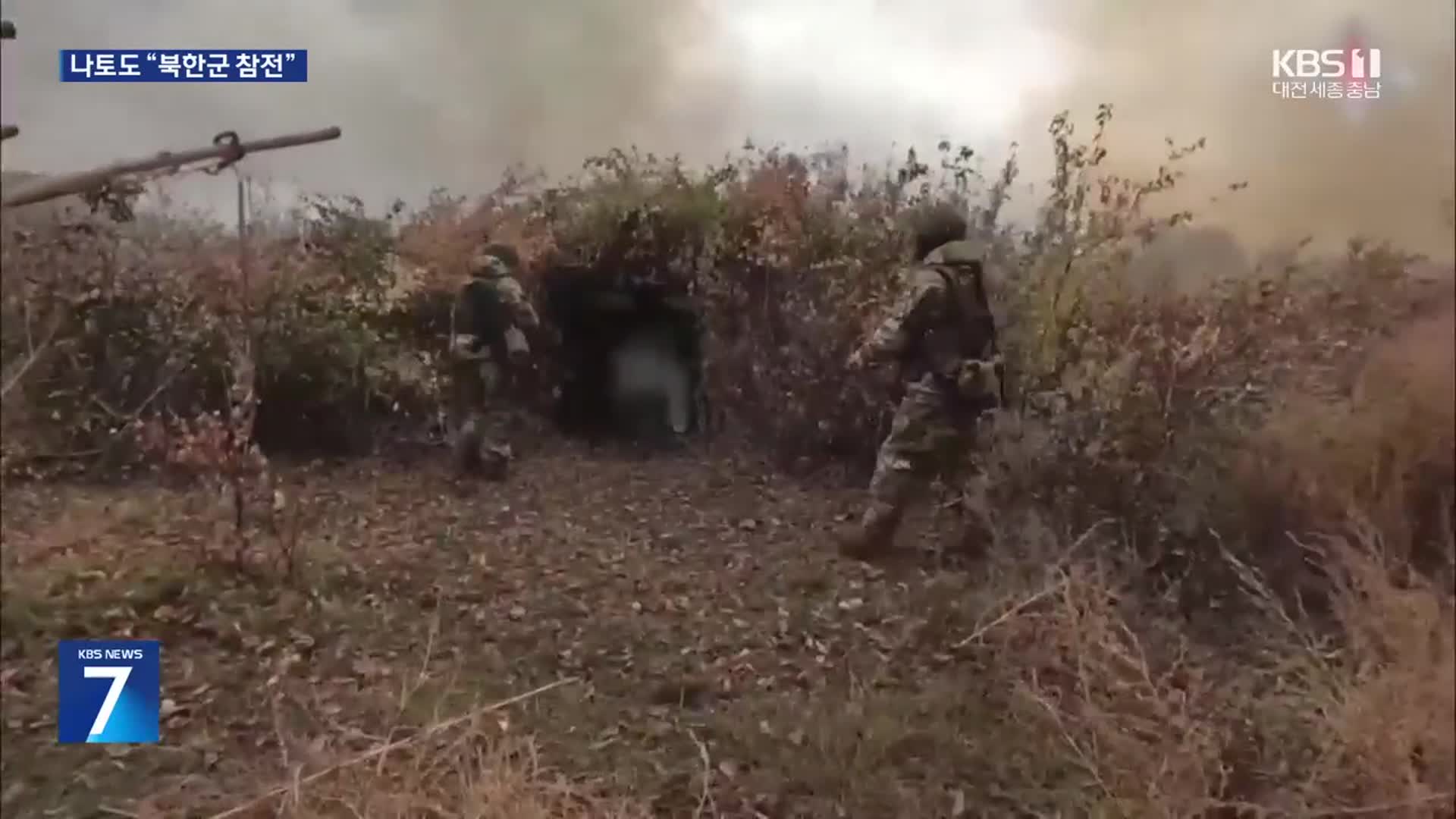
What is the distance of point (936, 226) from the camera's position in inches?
78.5

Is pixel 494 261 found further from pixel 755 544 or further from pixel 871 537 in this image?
pixel 871 537

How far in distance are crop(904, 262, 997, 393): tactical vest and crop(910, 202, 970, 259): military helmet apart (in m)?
0.05

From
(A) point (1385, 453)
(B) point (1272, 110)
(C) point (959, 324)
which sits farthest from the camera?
(C) point (959, 324)

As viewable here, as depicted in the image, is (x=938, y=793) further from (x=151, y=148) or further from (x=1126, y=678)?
(x=151, y=148)

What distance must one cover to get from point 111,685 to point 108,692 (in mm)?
12

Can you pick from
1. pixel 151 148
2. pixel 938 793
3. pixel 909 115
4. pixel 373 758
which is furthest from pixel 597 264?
pixel 938 793

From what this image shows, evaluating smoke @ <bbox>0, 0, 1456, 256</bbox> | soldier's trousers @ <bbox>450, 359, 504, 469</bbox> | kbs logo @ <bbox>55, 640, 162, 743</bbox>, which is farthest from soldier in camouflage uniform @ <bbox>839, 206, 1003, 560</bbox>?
kbs logo @ <bbox>55, 640, 162, 743</bbox>

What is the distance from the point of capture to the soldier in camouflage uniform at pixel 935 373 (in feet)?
6.46

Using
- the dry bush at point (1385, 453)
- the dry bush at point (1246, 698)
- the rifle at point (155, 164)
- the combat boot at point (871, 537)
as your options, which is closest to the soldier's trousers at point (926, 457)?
the combat boot at point (871, 537)

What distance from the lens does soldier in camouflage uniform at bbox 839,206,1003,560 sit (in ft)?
6.46

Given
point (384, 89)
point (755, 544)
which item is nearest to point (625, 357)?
point (755, 544)

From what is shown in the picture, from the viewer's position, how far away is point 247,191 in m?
1.97

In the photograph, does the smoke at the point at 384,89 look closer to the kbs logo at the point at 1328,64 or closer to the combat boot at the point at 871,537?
the combat boot at the point at 871,537

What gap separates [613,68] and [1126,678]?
4.71ft
